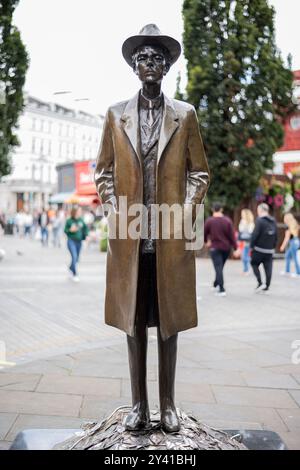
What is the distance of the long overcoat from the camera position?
2783mm

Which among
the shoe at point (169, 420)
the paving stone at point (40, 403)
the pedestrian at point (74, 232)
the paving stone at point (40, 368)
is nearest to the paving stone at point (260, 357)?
the paving stone at point (40, 368)

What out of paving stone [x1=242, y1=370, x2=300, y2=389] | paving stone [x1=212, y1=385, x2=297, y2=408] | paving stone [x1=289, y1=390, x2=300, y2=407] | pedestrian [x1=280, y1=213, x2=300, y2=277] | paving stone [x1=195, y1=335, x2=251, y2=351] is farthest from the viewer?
pedestrian [x1=280, y1=213, x2=300, y2=277]

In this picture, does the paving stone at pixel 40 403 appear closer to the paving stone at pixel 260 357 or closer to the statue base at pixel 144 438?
the statue base at pixel 144 438

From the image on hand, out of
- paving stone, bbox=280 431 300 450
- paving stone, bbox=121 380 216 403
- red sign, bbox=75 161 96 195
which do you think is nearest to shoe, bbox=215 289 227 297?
paving stone, bbox=121 380 216 403

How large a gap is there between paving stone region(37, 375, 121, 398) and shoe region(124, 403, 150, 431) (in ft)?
4.71

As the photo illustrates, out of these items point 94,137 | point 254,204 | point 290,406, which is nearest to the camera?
point 290,406

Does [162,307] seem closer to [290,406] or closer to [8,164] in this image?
[290,406]

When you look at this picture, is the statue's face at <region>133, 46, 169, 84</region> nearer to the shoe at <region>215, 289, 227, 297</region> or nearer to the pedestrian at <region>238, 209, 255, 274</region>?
the shoe at <region>215, 289, 227, 297</region>

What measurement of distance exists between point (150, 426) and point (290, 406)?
1.75 m

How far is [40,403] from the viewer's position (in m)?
4.12

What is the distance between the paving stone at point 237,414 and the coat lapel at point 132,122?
6.68 ft

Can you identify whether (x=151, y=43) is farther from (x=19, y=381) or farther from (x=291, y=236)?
(x=291, y=236)

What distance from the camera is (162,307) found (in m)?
2.78
